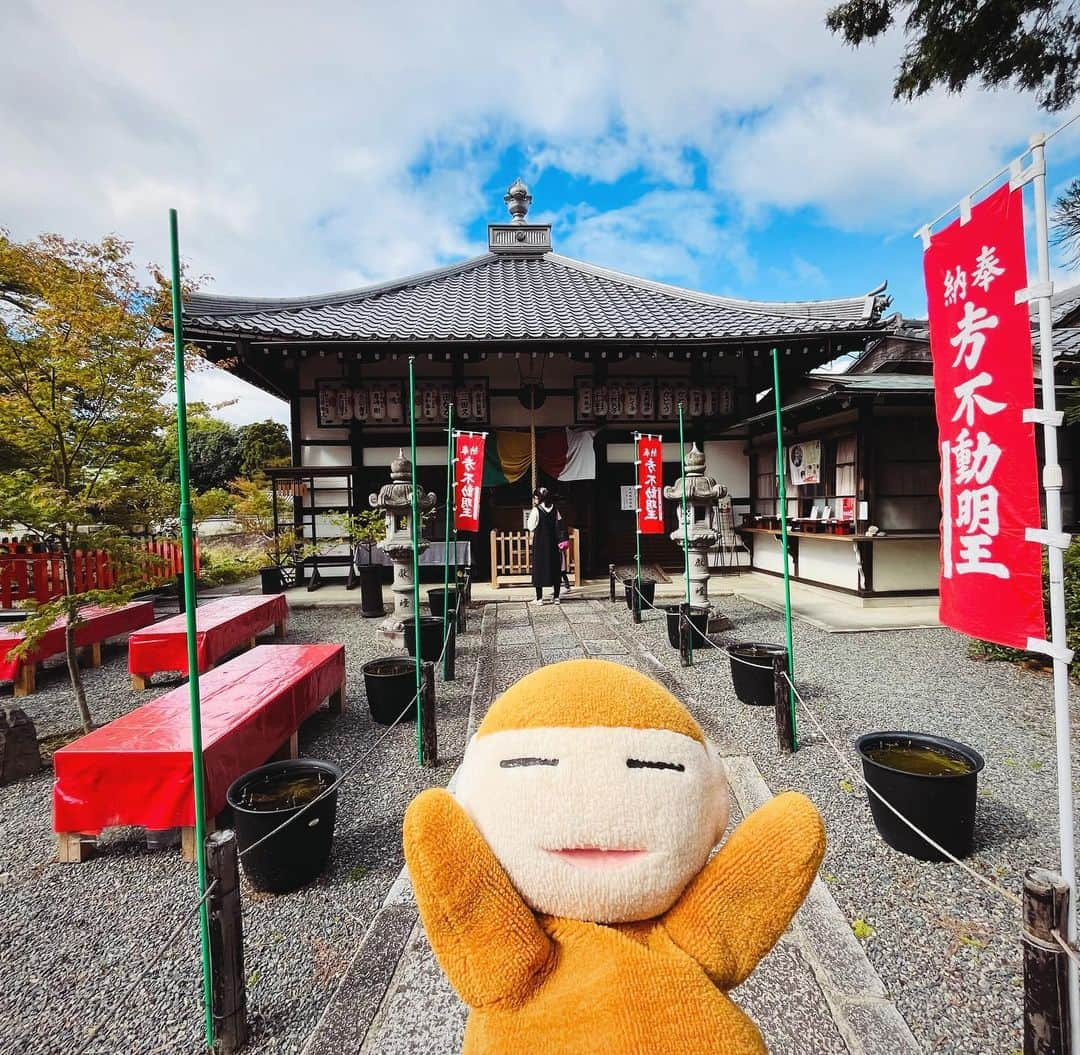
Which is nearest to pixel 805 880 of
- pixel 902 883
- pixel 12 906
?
pixel 902 883

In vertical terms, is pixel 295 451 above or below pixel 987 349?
above

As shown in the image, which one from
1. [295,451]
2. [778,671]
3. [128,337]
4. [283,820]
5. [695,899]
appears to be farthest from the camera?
[295,451]

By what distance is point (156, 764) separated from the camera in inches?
117

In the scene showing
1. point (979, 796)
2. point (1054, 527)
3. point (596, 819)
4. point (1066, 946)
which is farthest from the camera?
point (979, 796)

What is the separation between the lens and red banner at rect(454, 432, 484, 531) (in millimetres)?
7715

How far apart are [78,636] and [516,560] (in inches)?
262

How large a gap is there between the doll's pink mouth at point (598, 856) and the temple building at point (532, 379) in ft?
29.5

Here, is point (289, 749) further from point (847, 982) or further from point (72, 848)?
point (847, 982)

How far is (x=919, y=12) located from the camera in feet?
16.3

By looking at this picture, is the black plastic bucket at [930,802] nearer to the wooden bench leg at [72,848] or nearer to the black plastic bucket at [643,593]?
the wooden bench leg at [72,848]

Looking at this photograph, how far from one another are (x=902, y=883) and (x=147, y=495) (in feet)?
20.3

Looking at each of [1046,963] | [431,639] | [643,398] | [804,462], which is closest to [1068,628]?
[804,462]

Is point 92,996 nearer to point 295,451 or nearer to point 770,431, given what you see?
point 295,451

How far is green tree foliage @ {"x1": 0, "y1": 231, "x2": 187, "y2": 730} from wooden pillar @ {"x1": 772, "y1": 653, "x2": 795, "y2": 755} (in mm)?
4996
